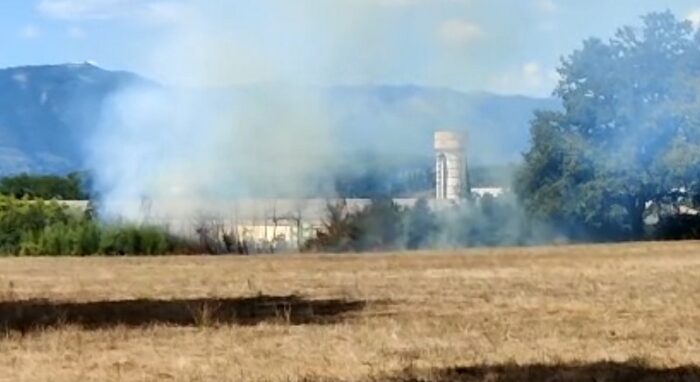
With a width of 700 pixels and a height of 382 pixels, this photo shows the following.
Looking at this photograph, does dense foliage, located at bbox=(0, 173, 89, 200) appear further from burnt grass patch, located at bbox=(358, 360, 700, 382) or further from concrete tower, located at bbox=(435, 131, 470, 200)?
burnt grass patch, located at bbox=(358, 360, 700, 382)

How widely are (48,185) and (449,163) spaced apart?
36.6 meters

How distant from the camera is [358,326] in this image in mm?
19812

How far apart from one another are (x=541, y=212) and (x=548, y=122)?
4961mm

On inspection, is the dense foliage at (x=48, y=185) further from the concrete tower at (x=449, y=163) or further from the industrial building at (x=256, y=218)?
the industrial building at (x=256, y=218)

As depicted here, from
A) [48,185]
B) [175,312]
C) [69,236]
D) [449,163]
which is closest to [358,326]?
[175,312]

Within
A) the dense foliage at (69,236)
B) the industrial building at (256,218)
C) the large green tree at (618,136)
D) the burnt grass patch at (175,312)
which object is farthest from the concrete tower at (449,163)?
the burnt grass patch at (175,312)

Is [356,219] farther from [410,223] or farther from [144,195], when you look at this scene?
[144,195]

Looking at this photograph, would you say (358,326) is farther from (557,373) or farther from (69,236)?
(69,236)

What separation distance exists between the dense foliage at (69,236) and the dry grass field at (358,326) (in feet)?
85.5

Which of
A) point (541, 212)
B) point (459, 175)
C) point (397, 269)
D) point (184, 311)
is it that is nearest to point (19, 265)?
point (397, 269)

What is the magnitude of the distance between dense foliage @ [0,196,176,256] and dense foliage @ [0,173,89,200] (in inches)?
1348

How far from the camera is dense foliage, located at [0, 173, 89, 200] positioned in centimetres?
11025

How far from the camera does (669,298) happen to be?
973 inches

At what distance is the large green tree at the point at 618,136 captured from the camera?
227ft
